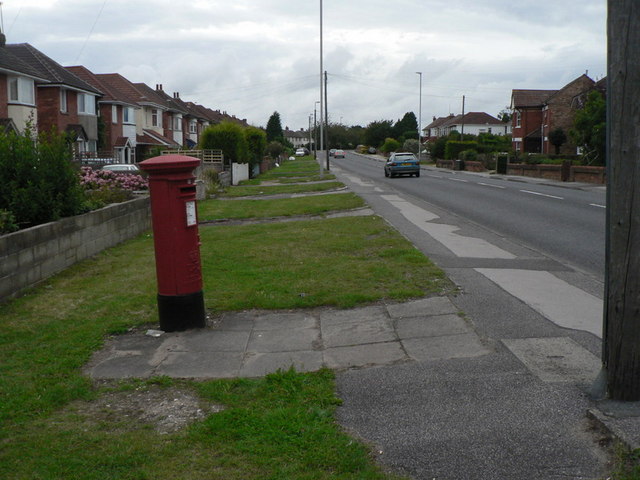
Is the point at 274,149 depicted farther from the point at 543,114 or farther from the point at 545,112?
the point at 545,112

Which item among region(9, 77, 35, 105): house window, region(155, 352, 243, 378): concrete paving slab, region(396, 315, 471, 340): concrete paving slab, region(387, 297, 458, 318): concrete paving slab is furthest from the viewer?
region(9, 77, 35, 105): house window

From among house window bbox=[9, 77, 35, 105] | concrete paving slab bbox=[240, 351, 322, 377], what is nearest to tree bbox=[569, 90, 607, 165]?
house window bbox=[9, 77, 35, 105]

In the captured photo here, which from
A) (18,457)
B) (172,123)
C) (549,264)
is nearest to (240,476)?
(18,457)

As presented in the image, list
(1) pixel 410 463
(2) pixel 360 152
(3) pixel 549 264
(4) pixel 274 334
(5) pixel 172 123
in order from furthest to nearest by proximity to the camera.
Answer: (2) pixel 360 152 → (5) pixel 172 123 → (3) pixel 549 264 → (4) pixel 274 334 → (1) pixel 410 463

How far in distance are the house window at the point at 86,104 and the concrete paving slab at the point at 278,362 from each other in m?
44.6

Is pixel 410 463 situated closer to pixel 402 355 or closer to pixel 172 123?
pixel 402 355

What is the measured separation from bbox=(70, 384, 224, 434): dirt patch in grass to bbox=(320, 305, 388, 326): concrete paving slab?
202 centimetres

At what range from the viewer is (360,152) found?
138750mm

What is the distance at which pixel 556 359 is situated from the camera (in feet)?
15.9

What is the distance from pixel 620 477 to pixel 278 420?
6.20 ft

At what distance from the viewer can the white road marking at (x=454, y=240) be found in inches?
387

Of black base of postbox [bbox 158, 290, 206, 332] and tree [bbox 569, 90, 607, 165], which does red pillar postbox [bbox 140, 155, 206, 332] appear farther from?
tree [bbox 569, 90, 607, 165]

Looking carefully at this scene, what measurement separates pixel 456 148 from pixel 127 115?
107ft

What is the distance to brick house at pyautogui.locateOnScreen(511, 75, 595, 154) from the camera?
2261 inches
